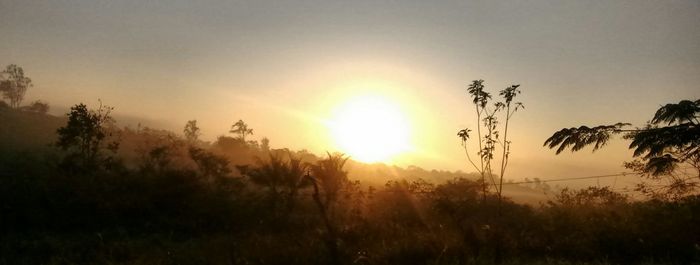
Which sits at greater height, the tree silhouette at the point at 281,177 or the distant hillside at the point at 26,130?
the distant hillside at the point at 26,130

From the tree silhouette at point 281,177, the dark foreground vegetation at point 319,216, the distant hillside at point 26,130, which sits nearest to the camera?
the dark foreground vegetation at point 319,216

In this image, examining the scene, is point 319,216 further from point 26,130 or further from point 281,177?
point 26,130

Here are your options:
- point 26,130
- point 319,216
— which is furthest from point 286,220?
point 26,130

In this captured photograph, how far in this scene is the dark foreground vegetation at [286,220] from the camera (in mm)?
14195

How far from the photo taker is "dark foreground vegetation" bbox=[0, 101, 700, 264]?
14.2 m

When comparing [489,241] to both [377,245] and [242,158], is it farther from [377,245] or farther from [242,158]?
[242,158]

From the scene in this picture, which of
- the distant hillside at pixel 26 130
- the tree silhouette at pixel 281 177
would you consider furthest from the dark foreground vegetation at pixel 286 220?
the distant hillside at pixel 26 130

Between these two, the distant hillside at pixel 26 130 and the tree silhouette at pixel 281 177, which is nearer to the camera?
the tree silhouette at pixel 281 177

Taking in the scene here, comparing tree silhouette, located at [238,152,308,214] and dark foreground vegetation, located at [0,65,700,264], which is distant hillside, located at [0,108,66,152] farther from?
tree silhouette, located at [238,152,308,214]

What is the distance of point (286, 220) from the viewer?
82.1 ft

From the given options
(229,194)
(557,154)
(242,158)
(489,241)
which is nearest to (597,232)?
(557,154)

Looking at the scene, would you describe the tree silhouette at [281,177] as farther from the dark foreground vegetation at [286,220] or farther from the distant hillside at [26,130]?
the distant hillside at [26,130]

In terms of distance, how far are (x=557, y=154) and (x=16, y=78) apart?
329ft

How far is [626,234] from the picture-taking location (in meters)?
17.0
